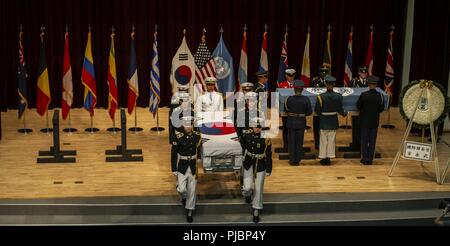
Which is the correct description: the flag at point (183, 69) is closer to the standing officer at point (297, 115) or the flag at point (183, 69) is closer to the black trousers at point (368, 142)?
the standing officer at point (297, 115)

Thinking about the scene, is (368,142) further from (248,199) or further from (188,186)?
(188,186)

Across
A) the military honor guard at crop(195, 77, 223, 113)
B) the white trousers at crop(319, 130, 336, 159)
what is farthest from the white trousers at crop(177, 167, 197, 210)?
the white trousers at crop(319, 130, 336, 159)

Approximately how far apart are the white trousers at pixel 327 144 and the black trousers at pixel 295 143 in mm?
327

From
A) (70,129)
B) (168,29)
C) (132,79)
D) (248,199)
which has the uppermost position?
(168,29)

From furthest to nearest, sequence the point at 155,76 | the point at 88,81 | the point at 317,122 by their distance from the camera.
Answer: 1. the point at 155,76
2. the point at 88,81
3. the point at 317,122

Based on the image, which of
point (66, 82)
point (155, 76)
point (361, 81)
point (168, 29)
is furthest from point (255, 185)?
point (168, 29)

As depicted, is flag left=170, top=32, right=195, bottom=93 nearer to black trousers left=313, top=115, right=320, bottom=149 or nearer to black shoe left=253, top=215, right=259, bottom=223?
black trousers left=313, top=115, right=320, bottom=149

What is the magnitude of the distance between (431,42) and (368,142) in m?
2.85

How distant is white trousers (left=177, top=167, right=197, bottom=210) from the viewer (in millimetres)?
11234

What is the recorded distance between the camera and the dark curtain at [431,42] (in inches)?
588

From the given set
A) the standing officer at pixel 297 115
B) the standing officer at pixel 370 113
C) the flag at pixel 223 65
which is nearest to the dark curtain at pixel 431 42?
the standing officer at pixel 370 113

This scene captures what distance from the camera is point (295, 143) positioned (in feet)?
43.8

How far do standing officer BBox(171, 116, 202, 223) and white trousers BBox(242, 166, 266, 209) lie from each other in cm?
73
